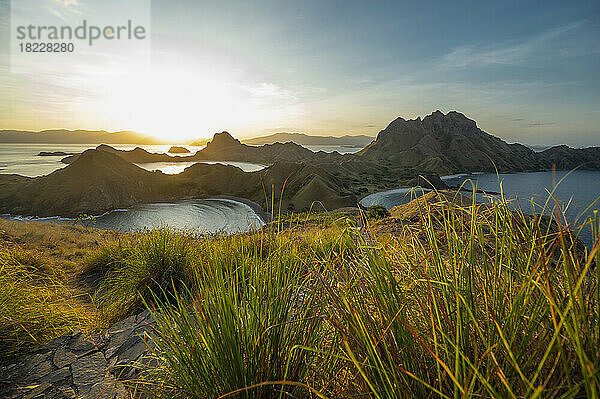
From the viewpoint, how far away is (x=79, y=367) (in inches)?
109

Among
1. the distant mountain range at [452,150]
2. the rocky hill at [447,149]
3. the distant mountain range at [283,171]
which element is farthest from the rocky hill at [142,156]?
the distant mountain range at [452,150]

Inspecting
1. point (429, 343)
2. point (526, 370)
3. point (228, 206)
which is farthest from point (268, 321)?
point (228, 206)

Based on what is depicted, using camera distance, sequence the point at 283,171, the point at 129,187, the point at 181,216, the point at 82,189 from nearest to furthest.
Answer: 1. the point at 181,216
2. the point at 82,189
3. the point at 129,187
4. the point at 283,171

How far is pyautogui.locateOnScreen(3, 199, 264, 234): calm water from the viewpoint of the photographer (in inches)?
2425

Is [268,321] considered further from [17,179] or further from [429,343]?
[17,179]

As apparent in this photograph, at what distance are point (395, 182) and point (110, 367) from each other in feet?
404

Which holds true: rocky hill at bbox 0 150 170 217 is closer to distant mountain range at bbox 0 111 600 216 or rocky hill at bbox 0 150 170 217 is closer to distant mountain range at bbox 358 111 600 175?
distant mountain range at bbox 0 111 600 216

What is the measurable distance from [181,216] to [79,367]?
72.6m

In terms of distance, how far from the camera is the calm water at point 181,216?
61.6 meters

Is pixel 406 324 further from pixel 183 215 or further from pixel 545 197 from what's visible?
pixel 183 215

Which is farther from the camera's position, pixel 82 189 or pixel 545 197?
pixel 82 189

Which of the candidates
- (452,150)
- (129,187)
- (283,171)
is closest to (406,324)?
(283,171)

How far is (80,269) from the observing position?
607 centimetres

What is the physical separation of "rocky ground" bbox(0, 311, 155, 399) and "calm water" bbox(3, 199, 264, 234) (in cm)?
5498
